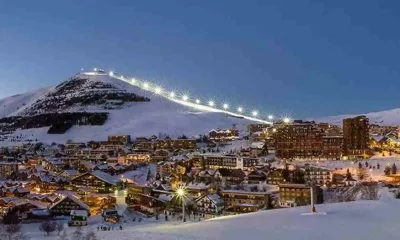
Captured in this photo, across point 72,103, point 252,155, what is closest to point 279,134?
point 252,155

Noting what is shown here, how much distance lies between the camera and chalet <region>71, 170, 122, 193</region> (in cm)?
3456

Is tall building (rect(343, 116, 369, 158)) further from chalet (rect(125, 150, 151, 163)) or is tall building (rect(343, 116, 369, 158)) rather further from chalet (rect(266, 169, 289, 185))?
chalet (rect(125, 150, 151, 163))

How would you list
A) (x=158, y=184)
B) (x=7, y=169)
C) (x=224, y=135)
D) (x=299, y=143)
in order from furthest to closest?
(x=224, y=135)
(x=7, y=169)
(x=299, y=143)
(x=158, y=184)

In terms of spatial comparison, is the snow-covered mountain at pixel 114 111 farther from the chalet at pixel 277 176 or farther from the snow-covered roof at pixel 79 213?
the snow-covered roof at pixel 79 213

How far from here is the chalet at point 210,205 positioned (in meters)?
25.3

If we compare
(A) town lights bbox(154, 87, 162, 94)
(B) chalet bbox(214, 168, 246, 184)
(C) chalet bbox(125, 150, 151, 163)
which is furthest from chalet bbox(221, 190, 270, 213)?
(A) town lights bbox(154, 87, 162, 94)

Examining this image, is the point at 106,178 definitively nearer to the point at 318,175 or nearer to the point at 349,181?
the point at 318,175

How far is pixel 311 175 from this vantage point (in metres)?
30.1

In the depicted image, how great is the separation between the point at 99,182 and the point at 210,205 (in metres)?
11.6

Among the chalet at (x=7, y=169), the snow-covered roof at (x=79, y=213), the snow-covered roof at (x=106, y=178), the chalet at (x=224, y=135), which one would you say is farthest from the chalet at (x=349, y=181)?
the chalet at (x=224, y=135)

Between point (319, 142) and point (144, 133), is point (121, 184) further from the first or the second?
point (144, 133)

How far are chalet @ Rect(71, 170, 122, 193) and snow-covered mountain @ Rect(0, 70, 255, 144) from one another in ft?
123

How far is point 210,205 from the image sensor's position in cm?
2564

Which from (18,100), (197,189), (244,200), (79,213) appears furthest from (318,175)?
(18,100)
